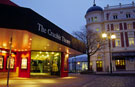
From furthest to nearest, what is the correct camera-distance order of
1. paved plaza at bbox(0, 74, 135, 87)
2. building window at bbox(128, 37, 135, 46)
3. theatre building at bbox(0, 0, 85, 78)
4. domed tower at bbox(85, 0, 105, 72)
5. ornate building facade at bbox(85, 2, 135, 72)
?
domed tower at bbox(85, 0, 105, 72), building window at bbox(128, 37, 135, 46), ornate building facade at bbox(85, 2, 135, 72), paved plaza at bbox(0, 74, 135, 87), theatre building at bbox(0, 0, 85, 78)

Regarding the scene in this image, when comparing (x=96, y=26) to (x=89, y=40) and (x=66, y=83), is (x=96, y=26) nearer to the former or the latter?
(x=89, y=40)

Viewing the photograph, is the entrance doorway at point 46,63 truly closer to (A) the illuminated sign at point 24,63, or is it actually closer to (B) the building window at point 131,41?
(A) the illuminated sign at point 24,63

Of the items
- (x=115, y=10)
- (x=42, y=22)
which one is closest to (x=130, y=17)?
(x=115, y=10)

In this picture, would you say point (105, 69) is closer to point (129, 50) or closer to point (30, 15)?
point (129, 50)

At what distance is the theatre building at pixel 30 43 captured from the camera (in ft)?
27.5

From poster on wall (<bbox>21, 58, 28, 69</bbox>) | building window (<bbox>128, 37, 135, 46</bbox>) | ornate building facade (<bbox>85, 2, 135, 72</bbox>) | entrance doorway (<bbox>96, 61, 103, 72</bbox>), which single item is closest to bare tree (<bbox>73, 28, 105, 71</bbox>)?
ornate building facade (<bbox>85, 2, 135, 72</bbox>)

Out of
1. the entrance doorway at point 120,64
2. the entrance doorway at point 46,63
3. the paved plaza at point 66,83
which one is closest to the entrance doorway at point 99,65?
the entrance doorway at point 120,64

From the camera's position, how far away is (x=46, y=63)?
2298cm

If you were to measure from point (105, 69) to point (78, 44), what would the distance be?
929 inches

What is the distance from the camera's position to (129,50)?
127 ft

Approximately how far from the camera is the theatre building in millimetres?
8387

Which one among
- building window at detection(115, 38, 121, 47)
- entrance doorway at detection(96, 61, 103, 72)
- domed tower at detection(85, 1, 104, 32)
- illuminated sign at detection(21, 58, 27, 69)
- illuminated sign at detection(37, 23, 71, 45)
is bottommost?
entrance doorway at detection(96, 61, 103, 72)

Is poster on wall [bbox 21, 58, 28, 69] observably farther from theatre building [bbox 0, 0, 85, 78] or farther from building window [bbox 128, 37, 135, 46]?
building window [bbox 128, 37, 135, 46]

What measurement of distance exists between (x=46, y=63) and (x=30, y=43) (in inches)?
389
